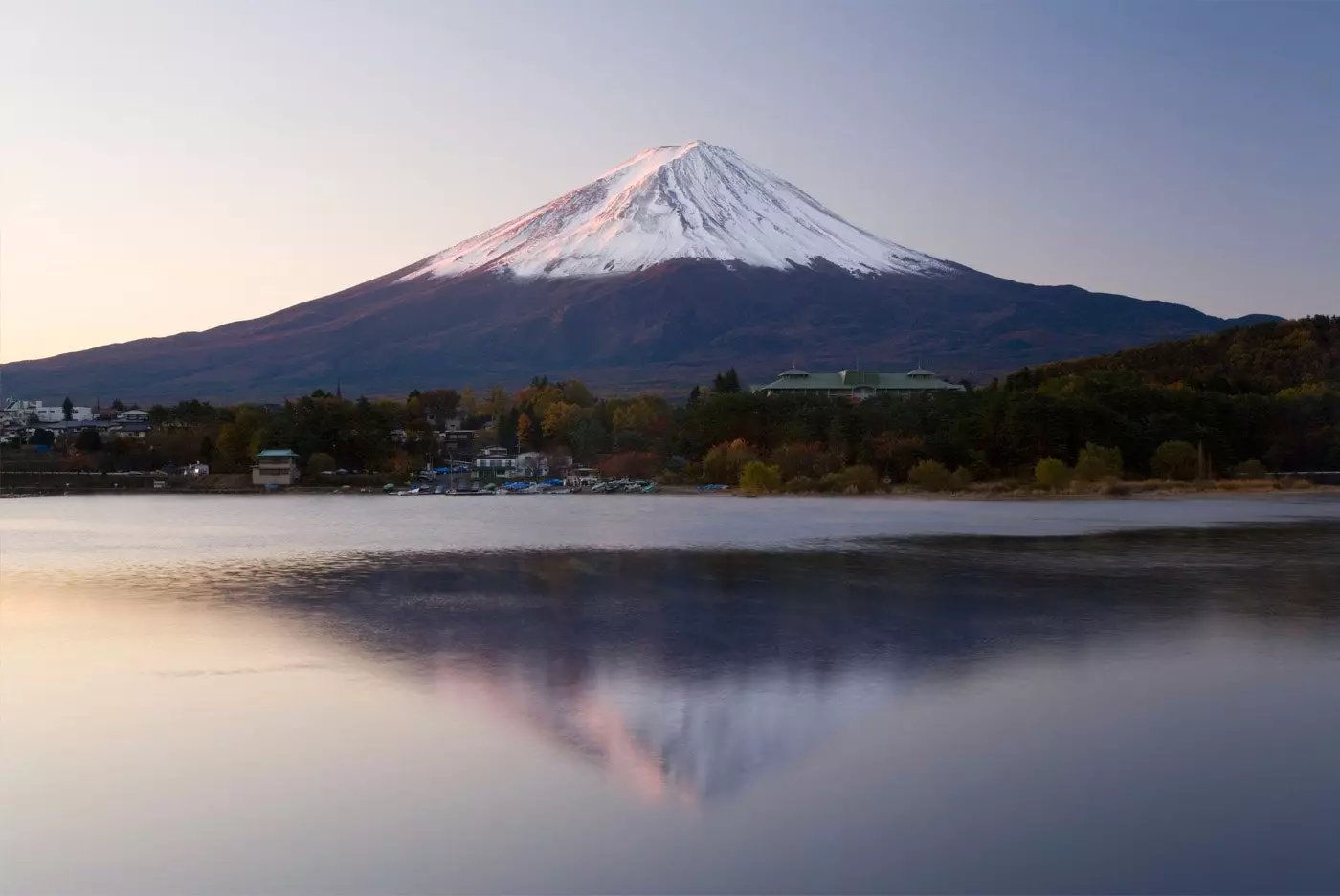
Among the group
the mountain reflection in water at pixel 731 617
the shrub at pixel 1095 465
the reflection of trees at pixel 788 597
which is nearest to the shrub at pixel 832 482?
the shrub at pixel 1095 465

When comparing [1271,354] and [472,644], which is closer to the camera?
[472,644]

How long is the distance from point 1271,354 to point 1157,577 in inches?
2065

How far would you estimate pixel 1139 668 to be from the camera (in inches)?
422

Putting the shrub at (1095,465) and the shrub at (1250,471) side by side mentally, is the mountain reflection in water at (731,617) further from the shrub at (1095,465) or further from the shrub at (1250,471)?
the shrub at (1250,471)

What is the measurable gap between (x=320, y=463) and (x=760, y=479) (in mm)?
24886

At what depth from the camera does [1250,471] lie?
4466cm

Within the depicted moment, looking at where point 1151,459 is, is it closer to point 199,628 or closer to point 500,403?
point 199,628

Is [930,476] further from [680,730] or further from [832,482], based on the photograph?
[680,730]

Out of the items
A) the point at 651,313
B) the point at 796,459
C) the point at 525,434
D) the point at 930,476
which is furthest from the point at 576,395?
the point at 651,313

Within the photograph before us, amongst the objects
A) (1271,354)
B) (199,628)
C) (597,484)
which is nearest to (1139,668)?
(199,628)

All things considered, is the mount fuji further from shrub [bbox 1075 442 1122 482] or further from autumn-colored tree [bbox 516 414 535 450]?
shrub [bbox 1075 442 1122 482]

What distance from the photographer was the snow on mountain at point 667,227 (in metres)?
170

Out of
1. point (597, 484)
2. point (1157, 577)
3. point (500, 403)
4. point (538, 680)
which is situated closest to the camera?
point (538, 680)

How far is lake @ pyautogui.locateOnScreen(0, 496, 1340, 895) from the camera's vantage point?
247 inches
